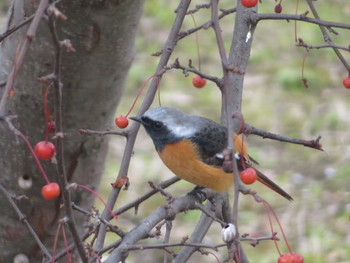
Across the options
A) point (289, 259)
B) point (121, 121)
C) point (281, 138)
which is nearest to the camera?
point (289, 259)

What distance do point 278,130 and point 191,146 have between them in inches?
142

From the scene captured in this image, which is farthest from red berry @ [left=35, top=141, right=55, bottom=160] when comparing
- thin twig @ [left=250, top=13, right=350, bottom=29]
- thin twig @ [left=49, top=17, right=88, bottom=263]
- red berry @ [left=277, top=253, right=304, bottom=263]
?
thin twig @ [left=250, top=13, right=350, bottom=29]

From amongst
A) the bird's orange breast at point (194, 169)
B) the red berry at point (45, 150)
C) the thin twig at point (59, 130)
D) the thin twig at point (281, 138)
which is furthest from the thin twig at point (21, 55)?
the bird's orange breast at point (194, 169)

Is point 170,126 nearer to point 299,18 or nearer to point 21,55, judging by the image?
point 299,18

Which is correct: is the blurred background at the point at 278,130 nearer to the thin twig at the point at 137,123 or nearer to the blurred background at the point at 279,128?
the blurred background at the point at 279,128

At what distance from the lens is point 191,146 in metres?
3.31

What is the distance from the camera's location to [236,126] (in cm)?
289

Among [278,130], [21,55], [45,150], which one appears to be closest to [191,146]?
[45,150]

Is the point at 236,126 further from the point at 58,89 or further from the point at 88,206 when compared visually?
the point at 58,89

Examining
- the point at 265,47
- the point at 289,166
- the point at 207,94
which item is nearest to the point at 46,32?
the point at 289,166

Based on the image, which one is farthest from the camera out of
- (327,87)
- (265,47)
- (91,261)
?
(265,47)

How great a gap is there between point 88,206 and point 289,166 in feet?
10.4

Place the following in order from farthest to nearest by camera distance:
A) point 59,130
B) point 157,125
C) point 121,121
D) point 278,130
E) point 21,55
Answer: point 278,130 → point 157,125 → point 121,121 → point 59,130 → point 21,55

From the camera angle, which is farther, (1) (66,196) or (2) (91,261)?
(2) (91,261)
